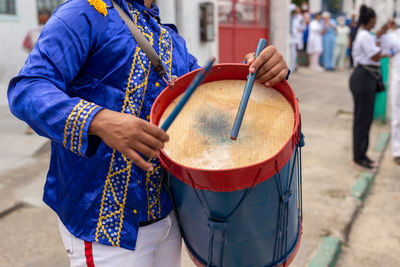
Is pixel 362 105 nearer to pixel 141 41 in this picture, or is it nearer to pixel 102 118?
pixel 141 41

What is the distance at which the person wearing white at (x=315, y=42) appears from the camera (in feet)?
45.0

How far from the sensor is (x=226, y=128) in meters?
1.42

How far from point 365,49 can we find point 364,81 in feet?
1.25

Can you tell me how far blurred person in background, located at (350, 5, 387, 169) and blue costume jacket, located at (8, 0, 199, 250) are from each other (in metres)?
3.92

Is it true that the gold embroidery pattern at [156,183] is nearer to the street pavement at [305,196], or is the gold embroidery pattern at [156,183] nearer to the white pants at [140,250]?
the white pants at [140,250]

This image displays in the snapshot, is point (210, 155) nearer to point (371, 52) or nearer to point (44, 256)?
point (44, 256)

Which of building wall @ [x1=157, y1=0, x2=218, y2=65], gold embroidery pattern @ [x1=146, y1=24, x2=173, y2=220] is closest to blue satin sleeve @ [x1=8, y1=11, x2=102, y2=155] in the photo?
gold embroidery pattern @ [x1=146, y1=24, x2=173, y2=220]

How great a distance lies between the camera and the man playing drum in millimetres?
1062

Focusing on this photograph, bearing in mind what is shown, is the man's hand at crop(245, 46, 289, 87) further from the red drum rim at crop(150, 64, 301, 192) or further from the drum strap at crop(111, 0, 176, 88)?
the drum strap at crop(111, 0, 176, 88)

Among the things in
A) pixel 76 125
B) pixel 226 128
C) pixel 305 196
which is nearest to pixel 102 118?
pixel 76 125

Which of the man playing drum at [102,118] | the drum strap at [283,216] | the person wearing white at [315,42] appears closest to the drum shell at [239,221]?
the drum strap at [283,216]

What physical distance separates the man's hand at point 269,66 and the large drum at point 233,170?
0.04 meters

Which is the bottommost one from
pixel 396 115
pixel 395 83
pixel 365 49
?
pixel 396 115

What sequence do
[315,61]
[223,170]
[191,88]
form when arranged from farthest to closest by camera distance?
1. [315,61]
2. [223,170]
3. [191,88]
